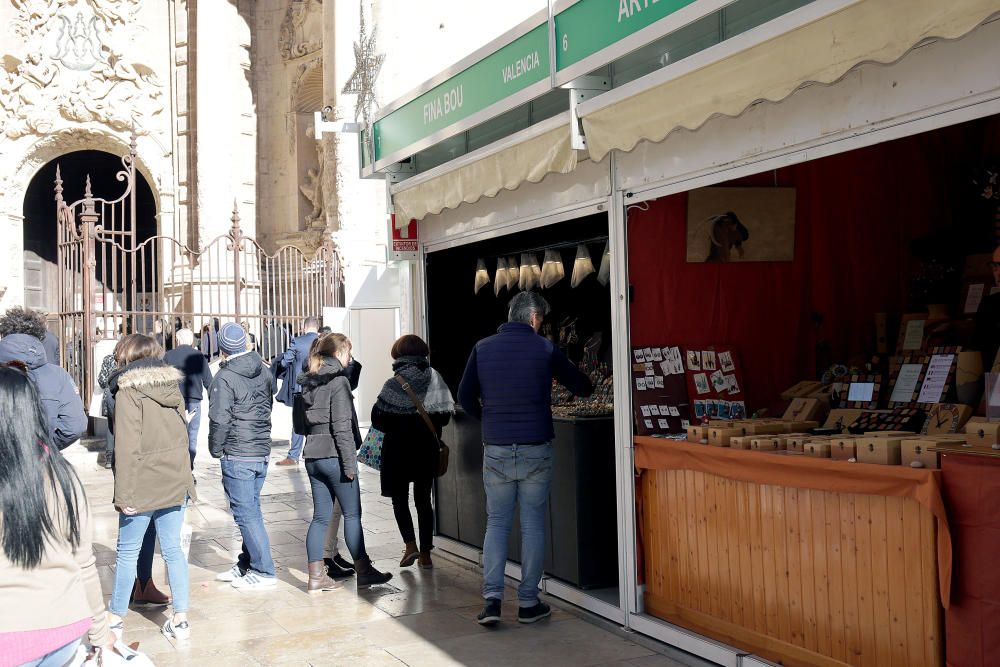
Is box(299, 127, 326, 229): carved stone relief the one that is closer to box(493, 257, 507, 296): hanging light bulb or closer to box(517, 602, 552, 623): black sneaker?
box(493, 257, 507, 296): hanging light bulb

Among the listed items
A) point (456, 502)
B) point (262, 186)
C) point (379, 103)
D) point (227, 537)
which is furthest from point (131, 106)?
point (456, 502)

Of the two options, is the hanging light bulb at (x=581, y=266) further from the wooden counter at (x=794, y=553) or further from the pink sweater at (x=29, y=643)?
the pink sweater at (x=29, y=643)

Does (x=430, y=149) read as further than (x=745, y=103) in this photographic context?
Yes

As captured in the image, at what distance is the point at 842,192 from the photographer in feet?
19.7

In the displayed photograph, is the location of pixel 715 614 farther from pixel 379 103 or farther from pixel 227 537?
pixel 379 103

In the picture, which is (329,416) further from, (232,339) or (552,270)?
(552,270)

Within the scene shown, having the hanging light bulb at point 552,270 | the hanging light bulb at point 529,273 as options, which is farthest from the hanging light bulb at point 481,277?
the hanging light bulb at point 552,270

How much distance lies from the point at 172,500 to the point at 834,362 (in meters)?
3.85

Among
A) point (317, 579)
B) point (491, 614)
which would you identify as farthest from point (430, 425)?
point (491, 614)

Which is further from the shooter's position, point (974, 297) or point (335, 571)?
point (335, 571)

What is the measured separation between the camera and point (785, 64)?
3.74m

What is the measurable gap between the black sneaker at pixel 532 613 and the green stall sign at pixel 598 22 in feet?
9.55

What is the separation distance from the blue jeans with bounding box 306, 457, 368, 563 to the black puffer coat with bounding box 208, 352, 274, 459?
0.36 meters

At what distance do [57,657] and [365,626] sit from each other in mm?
3052
